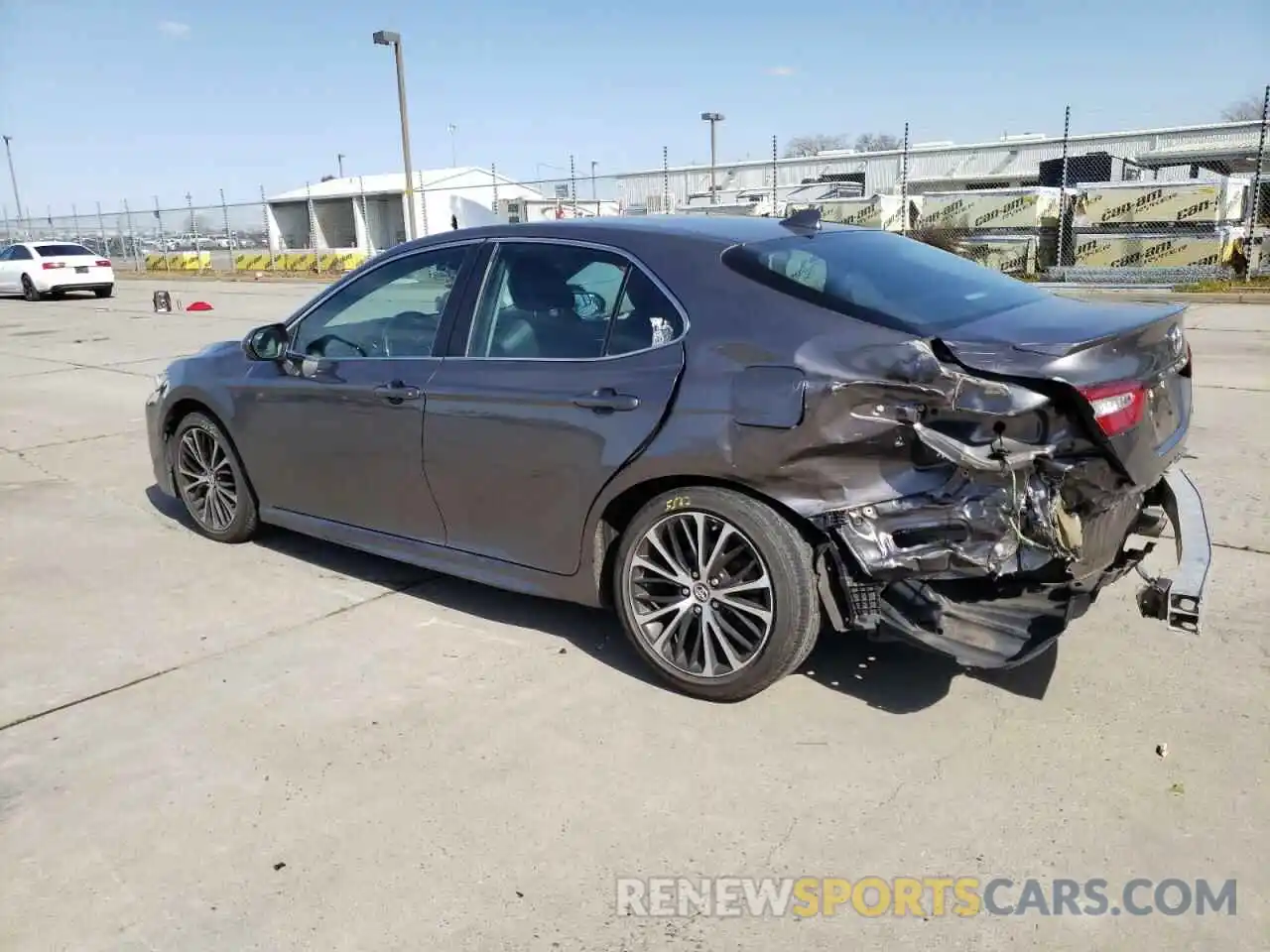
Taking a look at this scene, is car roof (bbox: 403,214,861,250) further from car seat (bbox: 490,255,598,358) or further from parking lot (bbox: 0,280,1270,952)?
parking lot (bbox: 0,280,1270,952)

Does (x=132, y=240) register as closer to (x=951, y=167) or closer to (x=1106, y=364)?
(x=951, y=167)

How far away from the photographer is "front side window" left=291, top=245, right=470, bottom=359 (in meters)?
4.27

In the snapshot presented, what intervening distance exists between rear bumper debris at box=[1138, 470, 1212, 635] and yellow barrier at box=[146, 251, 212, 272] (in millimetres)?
40584

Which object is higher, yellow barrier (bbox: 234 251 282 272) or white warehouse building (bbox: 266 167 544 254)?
white warehouse building (bbox: 266 167 544 254)

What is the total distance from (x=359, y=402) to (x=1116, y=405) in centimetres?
297

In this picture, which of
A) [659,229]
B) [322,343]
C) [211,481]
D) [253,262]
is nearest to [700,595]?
[659,229]

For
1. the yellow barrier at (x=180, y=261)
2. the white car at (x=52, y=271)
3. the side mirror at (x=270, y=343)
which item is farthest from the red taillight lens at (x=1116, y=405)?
the yellow barrier at (x=180, y=261)

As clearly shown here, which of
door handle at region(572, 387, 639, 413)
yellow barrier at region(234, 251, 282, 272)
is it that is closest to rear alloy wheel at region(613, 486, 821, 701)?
door handle at region(572, 387, 639, 413)

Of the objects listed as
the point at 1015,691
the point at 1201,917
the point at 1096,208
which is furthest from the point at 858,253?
the point at 1096,208

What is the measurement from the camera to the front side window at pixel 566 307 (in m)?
3.64

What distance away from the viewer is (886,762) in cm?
317

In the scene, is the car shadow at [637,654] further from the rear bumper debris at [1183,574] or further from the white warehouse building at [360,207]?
the white warehouse building at [360,207]

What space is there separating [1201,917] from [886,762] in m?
0.93

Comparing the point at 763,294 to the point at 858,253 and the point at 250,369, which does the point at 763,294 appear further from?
the point at 250,369
